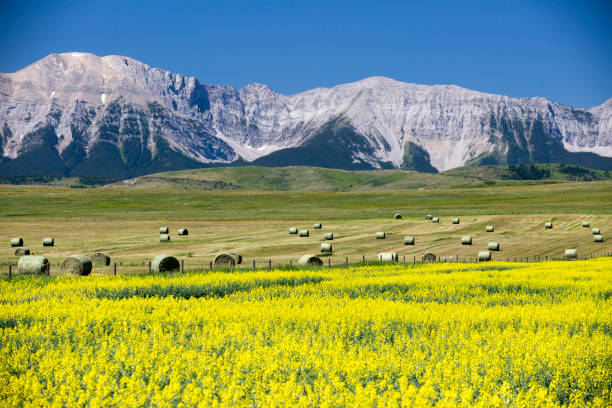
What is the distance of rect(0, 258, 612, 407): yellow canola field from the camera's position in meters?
Answer: 9.95

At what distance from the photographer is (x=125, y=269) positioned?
→ 40844 mm

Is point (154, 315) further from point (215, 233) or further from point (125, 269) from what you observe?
point (215, 233)

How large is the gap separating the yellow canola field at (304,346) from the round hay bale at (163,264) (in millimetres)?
7441

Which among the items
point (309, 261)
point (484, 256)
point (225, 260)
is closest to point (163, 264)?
point (225, 260)

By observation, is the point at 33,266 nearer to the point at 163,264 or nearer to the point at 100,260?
the point at 163,264

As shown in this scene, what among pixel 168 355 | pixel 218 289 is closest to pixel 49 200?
pixel 218 289

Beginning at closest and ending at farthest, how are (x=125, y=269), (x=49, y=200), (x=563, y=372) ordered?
1. (x=563, y=372)
2. (x=125, y=269)
3. (x=49, y=200)

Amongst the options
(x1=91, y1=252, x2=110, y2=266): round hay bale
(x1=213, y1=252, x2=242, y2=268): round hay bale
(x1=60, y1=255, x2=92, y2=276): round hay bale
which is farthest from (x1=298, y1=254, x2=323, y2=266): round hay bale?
(x1=60, y1=255, x2=92, y2=276): round hay bale

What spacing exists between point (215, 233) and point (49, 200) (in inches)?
4715

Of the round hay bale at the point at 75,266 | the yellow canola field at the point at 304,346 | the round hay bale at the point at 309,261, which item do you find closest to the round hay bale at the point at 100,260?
the round hay bale at the point at 75,266

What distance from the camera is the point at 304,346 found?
1313cm

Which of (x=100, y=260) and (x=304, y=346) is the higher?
(x=304, y=346)

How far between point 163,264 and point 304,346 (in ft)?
79.9

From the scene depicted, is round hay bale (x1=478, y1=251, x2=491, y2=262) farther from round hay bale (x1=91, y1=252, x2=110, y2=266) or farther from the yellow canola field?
round hay bale (x1=91, y1=252, x2=110, y2=266)
